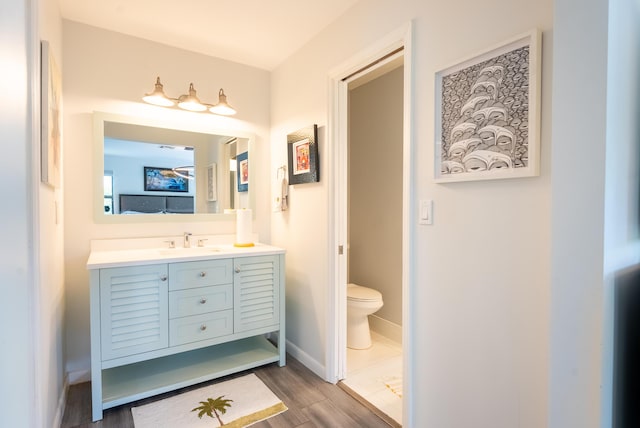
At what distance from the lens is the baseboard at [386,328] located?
2963 mm

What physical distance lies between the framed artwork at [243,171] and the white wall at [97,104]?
0.29m

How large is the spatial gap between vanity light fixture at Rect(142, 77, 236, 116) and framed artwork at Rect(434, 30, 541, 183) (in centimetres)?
170

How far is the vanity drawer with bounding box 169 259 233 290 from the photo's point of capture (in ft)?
6.80

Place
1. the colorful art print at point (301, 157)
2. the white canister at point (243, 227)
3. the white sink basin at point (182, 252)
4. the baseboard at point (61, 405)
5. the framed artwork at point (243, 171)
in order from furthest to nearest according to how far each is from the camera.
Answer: the framed artwork at point (243, 171)
the white canister at point (243, 227)
the colorful art print at point (301, 157)
the white sink basin at point (182, 252)
the baseboard at point (61, 405)

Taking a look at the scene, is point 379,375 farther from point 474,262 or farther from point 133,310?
point 133,310

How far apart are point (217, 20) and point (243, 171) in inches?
44.7

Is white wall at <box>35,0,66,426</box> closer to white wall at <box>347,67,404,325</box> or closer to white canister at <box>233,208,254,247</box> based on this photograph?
white canister at <box>233,208,254,247</box>

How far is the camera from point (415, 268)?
1.64m

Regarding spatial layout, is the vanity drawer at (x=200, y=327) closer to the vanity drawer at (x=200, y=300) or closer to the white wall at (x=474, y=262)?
the vanity drawer at (x=200, y=300)

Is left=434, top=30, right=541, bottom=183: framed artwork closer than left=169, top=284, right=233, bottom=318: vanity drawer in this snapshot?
Yes

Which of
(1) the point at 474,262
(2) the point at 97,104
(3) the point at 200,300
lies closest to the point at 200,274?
(3) the point at 200,300

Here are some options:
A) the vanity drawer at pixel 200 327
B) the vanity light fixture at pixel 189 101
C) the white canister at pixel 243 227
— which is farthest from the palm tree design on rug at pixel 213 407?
the vanity light fixture at pixel 189 101

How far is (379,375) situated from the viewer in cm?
236

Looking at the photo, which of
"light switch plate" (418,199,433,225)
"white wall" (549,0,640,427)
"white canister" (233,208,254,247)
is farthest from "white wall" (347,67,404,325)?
"white wall" (549,0,640,427)
